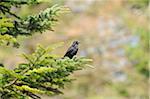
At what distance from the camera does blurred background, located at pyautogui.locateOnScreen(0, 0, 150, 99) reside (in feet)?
56.9

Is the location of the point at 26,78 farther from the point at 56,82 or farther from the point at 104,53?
the point at 104,53

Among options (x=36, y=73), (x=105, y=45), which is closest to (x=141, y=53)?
(x=105, y=45)

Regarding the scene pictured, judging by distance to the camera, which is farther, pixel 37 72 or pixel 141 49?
pixel 141 49

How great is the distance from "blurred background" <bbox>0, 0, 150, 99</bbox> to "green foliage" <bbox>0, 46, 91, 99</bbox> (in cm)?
1283

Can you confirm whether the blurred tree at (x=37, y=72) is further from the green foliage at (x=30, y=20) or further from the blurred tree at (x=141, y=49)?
the blurred tree at (x=141, y=49)

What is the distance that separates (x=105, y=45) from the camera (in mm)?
21406

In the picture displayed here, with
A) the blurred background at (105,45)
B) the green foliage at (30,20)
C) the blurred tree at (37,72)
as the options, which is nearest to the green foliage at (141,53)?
the blurred background at (105,45)

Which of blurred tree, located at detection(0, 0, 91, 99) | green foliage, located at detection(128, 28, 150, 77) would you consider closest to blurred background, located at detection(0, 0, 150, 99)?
green foliage, located at detection(128, 28, 150, 77)

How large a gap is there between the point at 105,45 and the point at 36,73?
1795 centimetres

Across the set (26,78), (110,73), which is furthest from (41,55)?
(110,73)

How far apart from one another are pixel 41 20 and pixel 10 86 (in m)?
0.54

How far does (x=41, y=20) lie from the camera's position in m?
3.90

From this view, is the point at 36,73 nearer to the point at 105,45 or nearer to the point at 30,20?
the point at 30,20

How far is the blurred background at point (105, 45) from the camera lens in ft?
56.9
